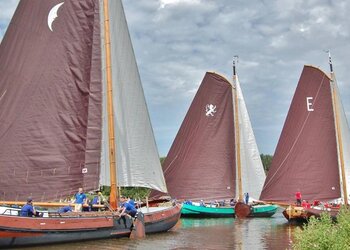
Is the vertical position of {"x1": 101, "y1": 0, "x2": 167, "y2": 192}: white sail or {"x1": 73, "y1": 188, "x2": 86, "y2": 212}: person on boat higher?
{"x1": 101, "y1": 0, "x2": 167, "y2": 192}: white sail

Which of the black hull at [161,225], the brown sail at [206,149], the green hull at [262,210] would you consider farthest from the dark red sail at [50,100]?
the green hull at [262,210]

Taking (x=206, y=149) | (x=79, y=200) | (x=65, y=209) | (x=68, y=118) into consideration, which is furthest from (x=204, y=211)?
(x=65, y=209)

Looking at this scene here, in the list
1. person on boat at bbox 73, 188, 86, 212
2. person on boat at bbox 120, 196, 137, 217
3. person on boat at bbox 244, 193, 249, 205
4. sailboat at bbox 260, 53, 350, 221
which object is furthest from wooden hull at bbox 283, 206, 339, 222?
person on boat at bbox 73, 188, 86, 212

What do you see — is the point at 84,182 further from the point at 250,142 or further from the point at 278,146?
the point at 250,142

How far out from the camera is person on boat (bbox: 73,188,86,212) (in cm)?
2420

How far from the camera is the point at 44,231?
21.9m

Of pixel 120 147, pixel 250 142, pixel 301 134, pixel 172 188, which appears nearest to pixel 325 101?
pixel 301 134

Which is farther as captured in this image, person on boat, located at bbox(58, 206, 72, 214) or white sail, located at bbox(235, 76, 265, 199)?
white sail, located at bbox(235, 76, 265, 199)

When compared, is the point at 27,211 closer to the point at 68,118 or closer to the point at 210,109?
the point at 68,118

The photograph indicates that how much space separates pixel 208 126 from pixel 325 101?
12.1 metres

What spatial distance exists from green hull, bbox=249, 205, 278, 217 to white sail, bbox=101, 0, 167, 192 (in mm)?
18971

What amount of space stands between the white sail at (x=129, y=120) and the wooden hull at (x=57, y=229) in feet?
9.58

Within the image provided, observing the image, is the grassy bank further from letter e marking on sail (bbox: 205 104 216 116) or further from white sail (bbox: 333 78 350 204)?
letter e marking on sail (bbox: 205 104 216 116)

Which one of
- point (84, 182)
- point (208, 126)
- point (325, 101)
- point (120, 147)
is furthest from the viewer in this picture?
point (208, 126)
